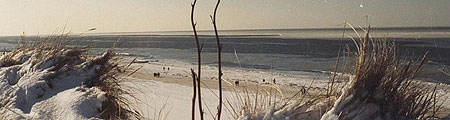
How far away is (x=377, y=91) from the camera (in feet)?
6.31

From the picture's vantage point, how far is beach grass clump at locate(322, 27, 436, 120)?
190 centimetres

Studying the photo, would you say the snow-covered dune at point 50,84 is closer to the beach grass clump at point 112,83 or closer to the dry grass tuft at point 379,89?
the beach grass clump at point 112,83

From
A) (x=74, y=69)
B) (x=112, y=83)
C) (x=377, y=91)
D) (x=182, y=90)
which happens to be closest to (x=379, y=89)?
(x=377, y=91)

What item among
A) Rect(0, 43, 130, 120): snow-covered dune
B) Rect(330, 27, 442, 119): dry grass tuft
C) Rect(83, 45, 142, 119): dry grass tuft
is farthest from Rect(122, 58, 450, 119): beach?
Rect(0, 43, 130, 120): snow-covered dune

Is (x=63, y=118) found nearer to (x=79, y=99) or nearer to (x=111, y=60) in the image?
(x=79, y=99)

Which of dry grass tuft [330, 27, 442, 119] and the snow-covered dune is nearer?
dry grass tuft [330, 27, 442, 119]

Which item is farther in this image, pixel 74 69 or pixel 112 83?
pixel 112 83

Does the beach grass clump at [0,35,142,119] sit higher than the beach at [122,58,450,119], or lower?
higher

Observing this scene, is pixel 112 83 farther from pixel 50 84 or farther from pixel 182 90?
pixel 182 90

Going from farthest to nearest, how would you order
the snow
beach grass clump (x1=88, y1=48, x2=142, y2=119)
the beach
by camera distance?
the beach < beach grass clump (x1=88, y1=48, x2=142, y2=119) < the snow

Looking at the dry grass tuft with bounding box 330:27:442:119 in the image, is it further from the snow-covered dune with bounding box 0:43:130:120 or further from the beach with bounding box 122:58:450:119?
the snow-covered dune with bounding box 0:43:130:120

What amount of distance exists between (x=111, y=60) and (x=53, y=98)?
98 cm

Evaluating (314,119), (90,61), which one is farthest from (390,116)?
(90,61)

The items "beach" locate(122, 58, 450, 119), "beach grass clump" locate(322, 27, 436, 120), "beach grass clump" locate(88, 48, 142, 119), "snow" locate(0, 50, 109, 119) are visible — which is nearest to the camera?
"beach grass clump" locate(322, 27, 436, 120)
